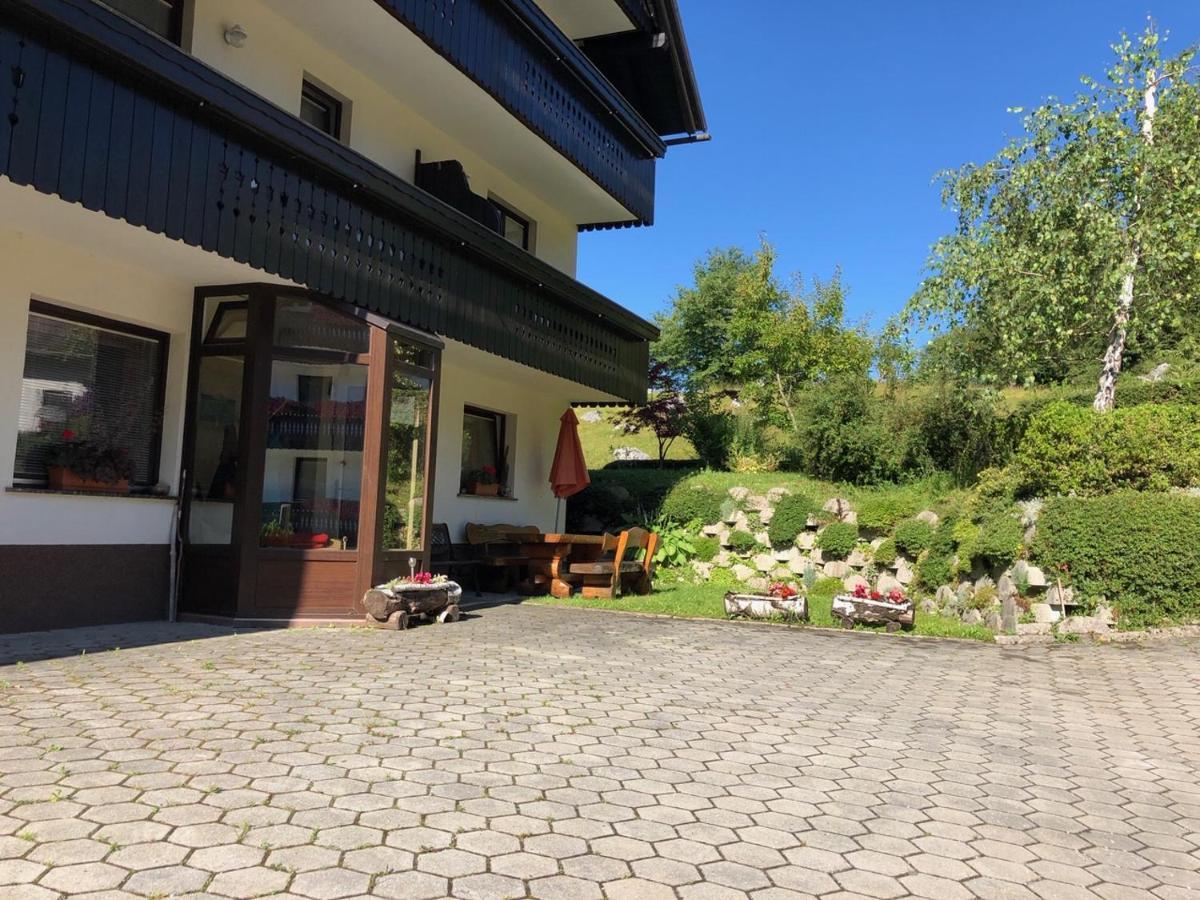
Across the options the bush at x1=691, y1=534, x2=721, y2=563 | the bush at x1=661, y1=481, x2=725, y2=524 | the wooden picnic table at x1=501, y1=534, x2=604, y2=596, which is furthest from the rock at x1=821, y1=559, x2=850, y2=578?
the wooden picnic table at x1=501, y1=534, x2=604, y2=596

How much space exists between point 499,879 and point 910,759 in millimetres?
2953

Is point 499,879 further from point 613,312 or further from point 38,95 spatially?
point 613,312

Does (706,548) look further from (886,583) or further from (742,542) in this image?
(886,583)

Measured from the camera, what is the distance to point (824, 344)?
23.6m

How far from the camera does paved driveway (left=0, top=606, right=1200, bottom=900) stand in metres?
3.06

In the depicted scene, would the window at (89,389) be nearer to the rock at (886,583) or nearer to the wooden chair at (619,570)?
the wooden chair at (619,570)

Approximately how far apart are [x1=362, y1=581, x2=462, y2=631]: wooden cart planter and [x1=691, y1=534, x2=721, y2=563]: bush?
768 cm

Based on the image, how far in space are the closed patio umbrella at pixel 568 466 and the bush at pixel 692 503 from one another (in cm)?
219

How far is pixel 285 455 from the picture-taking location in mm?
8961

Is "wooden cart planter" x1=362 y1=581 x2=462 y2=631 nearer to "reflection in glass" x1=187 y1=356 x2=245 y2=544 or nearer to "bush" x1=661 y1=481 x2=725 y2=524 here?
"reflection in glass" x1=187 y1=356 x2=245 y2=544

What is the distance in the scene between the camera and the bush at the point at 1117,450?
10961 mm

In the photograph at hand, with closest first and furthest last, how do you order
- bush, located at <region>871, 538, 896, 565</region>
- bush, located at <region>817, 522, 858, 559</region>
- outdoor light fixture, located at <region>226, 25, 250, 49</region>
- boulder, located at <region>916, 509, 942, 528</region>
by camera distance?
outdoor light fixture, located at <region>226, 25, 250, 49</region> < boulder, located at <region>916, 509, 942, 528</region> < bush, located at <region>871, 538, 896, 565</region> < bush, located at <region>817, 522, 858, 559</region>

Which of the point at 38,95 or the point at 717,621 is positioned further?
the point at 717,621

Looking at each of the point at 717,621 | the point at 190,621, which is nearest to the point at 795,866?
the point at 190,621
